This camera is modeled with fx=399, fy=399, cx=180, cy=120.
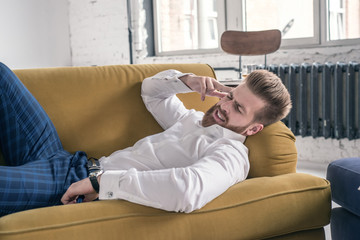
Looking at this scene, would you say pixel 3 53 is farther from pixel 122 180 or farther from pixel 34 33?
pixel 122 180

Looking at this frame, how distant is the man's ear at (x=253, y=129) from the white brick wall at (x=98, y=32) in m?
3.47

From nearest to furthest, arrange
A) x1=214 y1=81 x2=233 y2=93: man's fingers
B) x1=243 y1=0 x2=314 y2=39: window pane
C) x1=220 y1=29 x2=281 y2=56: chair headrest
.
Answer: x1=214 y1=81 x2=233 y2=93: man's fingers
x1=220 y1=29 x2=281 y2=56: chair headrest
x1=243 y1=0 x2=314 y2=39: window pane

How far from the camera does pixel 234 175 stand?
4.25 ft

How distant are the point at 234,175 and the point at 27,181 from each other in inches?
26.1

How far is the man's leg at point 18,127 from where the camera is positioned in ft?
4.91

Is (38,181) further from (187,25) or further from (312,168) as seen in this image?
(187,25)

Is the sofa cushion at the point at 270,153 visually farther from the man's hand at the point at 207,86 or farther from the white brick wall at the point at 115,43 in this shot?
the white brick wall at the point at 115,43

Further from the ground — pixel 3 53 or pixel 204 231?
pixel 3 53

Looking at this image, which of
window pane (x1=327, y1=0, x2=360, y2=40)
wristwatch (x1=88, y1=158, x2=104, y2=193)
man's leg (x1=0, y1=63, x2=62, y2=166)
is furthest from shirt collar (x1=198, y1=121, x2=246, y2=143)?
window pane (x1=327, y1=0, x2=360, y2=40)

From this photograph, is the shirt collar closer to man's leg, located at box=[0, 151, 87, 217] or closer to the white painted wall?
man's leg, located at box=[0, 151, 87, 217]

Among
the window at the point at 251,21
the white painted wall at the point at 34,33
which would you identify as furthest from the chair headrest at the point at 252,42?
the white painted wall at the point at 34,33

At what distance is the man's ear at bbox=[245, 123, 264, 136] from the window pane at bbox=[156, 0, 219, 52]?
2.97 metres

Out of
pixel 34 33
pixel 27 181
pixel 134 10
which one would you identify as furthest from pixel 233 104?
pixel 34 33

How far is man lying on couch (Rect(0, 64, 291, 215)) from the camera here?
114 centimetres
